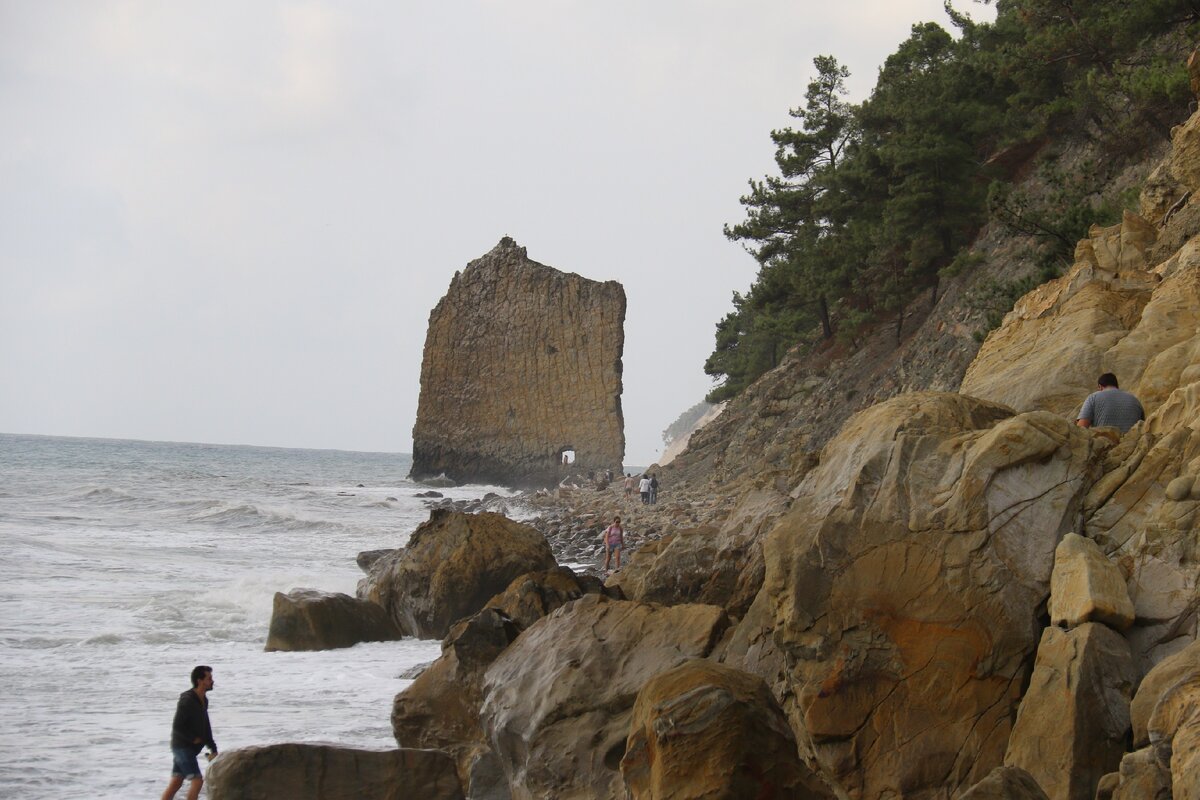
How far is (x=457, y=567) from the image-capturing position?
14.5 metres

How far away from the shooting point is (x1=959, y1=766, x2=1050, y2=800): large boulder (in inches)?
205

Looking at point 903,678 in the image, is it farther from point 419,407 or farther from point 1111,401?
point 419,407

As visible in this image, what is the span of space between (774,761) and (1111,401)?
14.3 feet

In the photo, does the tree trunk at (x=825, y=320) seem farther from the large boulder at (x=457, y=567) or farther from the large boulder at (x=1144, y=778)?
the large boulder at (x=1144, y=778)

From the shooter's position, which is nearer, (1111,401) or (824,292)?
(1111,401)

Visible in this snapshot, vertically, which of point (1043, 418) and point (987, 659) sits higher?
point (1043, 418)

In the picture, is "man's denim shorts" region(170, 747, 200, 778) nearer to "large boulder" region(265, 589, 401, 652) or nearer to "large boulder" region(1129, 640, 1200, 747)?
"large boulder" region(265, 589, 401, 652)

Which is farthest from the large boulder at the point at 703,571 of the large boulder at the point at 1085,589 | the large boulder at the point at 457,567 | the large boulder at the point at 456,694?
the large boulder at the point at 1085,589

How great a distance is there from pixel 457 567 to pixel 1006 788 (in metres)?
10.1

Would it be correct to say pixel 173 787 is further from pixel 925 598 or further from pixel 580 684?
pixel 925 598

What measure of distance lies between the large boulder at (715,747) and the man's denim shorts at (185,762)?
3.94 metres

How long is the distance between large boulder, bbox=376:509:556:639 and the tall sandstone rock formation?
133 feet

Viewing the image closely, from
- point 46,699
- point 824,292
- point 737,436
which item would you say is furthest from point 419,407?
point 46,699

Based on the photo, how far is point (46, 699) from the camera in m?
11.3
